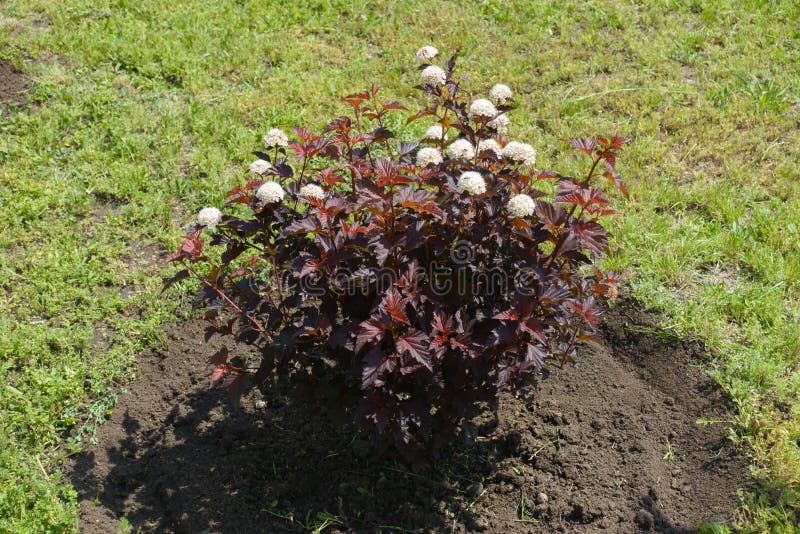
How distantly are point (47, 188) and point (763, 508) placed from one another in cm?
459

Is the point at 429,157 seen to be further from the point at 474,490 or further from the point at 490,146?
the point at 474,490

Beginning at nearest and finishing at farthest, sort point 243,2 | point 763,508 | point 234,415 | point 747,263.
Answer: point 763,508, point 234,415, point 747,263, point 243,2

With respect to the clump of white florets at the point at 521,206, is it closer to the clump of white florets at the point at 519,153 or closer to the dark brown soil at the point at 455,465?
the clump of white florets at the point at 519,153

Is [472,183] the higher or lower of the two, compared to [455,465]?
higher

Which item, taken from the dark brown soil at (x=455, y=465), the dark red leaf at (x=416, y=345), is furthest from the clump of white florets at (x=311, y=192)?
the dark brown soil at (x=455, y=465)

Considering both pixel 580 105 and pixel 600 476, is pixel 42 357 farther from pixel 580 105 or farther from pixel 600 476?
pixel 580 105

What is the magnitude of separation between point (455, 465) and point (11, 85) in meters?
4.68

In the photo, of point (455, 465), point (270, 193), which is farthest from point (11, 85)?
point (455, 465)

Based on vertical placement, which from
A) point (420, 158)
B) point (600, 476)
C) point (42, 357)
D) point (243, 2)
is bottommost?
point (42, 357)

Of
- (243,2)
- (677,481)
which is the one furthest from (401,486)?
(243,2)

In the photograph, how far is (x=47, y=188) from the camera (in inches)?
192

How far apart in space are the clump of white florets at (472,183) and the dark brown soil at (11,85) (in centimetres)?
446

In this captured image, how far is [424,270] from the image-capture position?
9.10 feet

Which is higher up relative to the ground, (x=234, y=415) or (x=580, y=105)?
(x=580, y=105)
